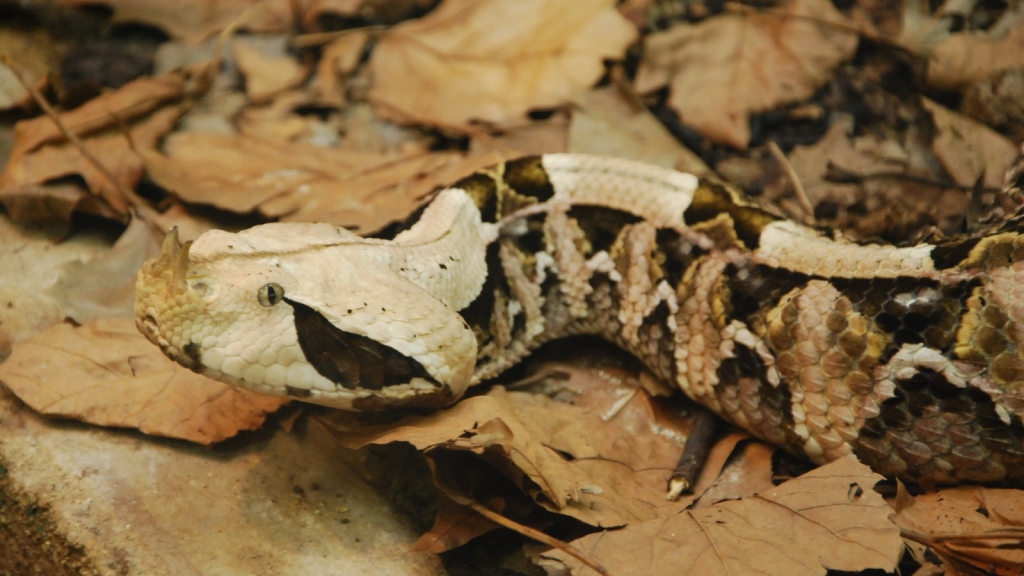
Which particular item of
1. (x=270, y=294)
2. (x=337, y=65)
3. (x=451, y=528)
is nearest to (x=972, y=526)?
(x=451, y=528)

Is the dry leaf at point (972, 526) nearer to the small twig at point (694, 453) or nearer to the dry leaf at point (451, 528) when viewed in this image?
the small twig at point (694, 453)

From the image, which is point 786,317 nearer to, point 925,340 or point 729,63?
point 925,340

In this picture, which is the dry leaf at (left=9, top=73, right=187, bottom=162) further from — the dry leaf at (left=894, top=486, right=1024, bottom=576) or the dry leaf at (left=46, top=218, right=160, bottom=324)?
the dry leaf at (left=894, top=486, right=1024, bottom=576)

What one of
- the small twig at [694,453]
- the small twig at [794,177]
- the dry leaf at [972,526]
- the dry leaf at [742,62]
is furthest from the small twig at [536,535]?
the dry leaf at [742,62]

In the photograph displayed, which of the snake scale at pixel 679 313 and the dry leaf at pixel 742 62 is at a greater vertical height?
the dry leaf at pixel 742 62

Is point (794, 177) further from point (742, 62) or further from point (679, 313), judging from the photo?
→ point (679, 313)

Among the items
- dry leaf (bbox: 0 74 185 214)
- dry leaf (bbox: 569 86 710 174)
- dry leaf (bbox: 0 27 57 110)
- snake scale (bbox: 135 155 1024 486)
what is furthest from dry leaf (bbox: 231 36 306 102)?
snake scale (bbox: 135 155 1024 486)
